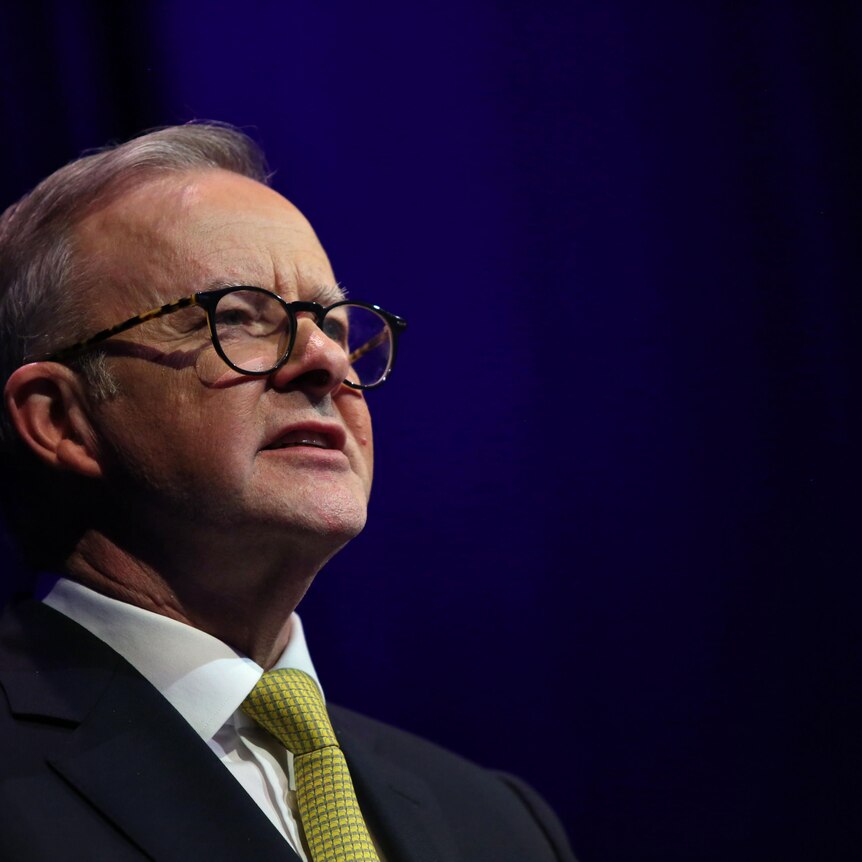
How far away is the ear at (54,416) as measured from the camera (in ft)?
5.10

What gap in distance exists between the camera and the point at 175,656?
1469 mm

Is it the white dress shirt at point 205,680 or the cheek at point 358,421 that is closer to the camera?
the white dress shirt at point 205,680

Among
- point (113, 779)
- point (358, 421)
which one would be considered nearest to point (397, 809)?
point (113, 779)

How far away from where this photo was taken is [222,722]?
143 cm

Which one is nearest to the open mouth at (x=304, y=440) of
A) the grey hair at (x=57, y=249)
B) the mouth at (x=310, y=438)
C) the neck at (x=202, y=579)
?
the mouth at (x=310, y=438)

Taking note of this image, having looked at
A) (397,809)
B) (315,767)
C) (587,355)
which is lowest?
(397,809)

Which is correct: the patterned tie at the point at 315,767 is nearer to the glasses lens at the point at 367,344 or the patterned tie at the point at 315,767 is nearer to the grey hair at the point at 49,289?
the grey hair at the point at 49,289

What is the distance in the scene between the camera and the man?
140 cm

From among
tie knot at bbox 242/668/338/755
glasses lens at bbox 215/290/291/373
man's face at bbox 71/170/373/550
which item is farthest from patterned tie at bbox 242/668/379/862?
glasses lens at bbox 215/290/291/373

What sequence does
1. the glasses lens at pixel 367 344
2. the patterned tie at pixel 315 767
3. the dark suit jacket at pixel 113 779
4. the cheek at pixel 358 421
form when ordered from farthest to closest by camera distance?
1. the glasses lens at pixel 367 344
2. the cheek at pixel 358 421
3. the patterned tie at pixel 315 767
4. the dark suit jacket at pixel 113 779

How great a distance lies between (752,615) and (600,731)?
0.37m

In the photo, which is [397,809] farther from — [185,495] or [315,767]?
[185,495]

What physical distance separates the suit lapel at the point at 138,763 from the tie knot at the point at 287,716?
135 millimetres

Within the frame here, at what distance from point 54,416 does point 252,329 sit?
31 centimetres
